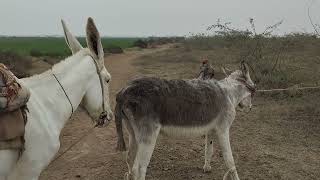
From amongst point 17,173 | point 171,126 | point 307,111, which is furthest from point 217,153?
point 17,173

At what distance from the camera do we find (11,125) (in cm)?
327

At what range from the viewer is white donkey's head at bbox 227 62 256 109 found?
23.0 ft

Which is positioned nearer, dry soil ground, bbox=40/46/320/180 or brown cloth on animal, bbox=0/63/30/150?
brown cloth on animal, bbox=0/63/30/150

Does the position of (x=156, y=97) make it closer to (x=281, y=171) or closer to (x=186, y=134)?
(x=186, y=134)

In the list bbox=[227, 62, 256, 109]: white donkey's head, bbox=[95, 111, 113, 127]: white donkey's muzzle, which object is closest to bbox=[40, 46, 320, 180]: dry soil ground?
bbox=[227, 62, 256, 109]: white donkey's head

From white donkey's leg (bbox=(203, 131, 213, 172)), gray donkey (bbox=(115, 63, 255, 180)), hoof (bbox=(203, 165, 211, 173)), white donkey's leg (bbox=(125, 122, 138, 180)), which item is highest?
gray donkey (bbox=(115, 63, 255, 180))

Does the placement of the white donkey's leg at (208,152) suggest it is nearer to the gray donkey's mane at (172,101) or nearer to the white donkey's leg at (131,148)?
the gray donkey's mane at (172,101)

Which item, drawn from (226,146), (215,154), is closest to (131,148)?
A: (226,146)

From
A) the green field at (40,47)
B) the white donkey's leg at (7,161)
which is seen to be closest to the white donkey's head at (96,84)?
the white donkey's leg at (7,161)

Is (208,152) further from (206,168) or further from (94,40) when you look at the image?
(94,40)

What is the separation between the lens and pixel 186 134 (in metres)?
6.02

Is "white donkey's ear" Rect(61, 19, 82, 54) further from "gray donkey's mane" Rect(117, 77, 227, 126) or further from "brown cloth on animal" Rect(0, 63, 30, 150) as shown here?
"gray donkey's mane" Rect(117, 77, 227, 126)

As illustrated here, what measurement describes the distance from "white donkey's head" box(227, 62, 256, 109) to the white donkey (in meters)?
3.34

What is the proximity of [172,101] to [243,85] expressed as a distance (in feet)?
5.39
